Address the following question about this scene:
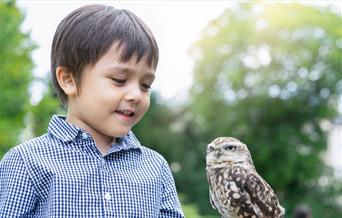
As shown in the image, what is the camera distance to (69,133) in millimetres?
2490

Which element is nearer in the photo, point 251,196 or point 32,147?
point 32,147

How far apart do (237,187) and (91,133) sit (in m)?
0.68

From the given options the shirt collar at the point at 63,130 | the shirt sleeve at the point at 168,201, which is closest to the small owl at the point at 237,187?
the shirt sleeve at the point at 168,201

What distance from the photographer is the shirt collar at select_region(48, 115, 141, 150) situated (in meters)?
2.49

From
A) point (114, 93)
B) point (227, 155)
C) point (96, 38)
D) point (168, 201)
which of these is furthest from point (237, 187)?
point (96, 38)

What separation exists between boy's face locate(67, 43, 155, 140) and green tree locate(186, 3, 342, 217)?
2160cm

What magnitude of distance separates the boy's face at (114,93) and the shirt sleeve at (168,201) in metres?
0.32

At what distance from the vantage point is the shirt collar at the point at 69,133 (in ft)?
8.16

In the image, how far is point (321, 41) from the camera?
24766mm

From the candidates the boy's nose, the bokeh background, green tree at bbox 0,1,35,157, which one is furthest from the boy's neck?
the bokeh background

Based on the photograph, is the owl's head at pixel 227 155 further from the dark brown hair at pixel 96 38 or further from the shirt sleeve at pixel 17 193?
the shirt sleeve at pixel 17 193

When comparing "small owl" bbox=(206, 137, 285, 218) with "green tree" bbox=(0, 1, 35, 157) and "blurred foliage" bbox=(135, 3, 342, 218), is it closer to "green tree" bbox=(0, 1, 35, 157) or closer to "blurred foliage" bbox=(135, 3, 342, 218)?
"green tree" bbox=(0, 1, 35, 157)

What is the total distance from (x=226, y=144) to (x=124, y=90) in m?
0.78

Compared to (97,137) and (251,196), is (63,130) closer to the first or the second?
(97,137)
